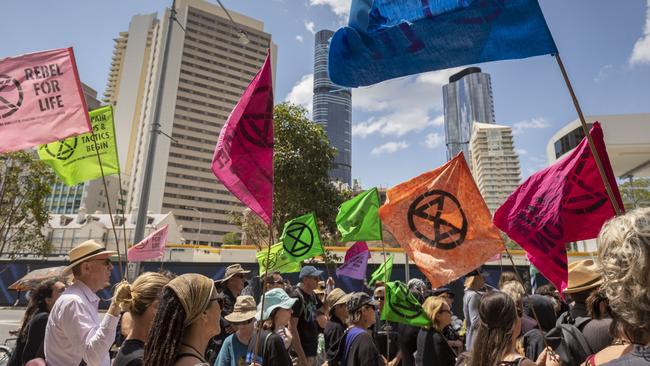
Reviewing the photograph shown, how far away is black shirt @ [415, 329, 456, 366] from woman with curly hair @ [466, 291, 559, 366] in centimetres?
176

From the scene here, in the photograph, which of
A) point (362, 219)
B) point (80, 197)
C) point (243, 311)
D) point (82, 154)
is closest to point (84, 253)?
point (243, 311)

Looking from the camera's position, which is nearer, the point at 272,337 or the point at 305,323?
the point at 272,337

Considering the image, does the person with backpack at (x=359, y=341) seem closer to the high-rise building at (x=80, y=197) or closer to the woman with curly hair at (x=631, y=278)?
the woman with curly hair at (x=631, y=278)

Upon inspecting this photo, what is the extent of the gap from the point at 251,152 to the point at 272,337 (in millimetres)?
1789

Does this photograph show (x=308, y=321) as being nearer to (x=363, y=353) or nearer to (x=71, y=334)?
(x=363, y=353)

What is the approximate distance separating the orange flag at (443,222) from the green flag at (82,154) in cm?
481

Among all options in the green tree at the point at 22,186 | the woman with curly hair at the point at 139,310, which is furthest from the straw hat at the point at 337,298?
the green tree at the point at 22,186

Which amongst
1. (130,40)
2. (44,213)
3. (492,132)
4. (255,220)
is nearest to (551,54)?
(255,220)

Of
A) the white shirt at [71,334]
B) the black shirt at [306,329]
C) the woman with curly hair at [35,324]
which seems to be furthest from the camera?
the black shirt at [306,329]

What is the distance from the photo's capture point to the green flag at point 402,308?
15.2 feet

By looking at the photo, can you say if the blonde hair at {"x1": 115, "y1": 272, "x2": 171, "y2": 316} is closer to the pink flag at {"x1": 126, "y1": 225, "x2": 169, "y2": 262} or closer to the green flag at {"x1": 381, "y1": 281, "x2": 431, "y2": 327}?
A: the green flag at {"x1": 381, "y1": 281, "x2": 431, "y2": 327}

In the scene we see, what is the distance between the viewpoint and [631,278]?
1359 mm

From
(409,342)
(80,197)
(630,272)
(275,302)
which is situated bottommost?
(409,342)

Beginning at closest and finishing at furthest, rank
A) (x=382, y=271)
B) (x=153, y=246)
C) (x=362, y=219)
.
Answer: (x=362, y=219) < (x=382, y=271) < (x=153, y=246)
